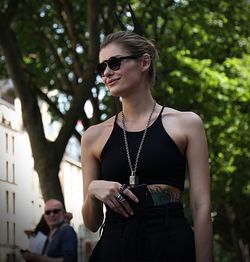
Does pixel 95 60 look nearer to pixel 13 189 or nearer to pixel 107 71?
pixel 13 189

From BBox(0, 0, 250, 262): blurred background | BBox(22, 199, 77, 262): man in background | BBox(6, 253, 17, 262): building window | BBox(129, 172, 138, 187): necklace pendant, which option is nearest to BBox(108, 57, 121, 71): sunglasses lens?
BBox(129, 172, 138, 187): necklace pendant

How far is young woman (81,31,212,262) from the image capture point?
9.83ft

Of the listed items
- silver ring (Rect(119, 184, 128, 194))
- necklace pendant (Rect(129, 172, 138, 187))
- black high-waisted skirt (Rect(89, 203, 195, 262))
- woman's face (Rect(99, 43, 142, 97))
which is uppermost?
woman's face (Rect(99, 43, 142, 97))

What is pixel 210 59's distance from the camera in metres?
20.6

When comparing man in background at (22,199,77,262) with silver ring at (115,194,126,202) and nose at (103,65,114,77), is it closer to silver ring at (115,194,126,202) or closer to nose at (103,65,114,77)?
nose at (103,65,114,77)

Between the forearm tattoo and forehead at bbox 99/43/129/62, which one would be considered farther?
forehead at bbox 99/43/129/62

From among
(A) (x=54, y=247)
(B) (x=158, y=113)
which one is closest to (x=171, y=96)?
(A) (x=54, y=247)

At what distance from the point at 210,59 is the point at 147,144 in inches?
697

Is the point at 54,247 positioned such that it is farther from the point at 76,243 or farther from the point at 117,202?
the point at 117,202

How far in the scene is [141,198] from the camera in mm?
3018

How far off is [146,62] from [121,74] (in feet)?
0.43

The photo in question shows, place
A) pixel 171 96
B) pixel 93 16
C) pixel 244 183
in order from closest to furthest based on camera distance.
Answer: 1. pixel 93 16
2. pixel 171 96
3. pixel 244 183

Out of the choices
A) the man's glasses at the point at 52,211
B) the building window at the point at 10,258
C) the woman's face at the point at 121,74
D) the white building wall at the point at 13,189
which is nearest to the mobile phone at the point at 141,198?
the woman's face at the point at 121,74

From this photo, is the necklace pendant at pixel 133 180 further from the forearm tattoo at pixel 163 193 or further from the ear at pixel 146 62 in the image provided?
the ear at pixel 146 62
